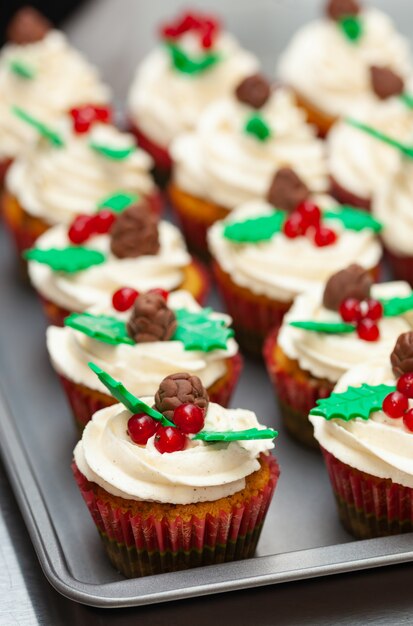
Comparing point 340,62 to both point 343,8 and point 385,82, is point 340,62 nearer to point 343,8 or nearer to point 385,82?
point 343,8

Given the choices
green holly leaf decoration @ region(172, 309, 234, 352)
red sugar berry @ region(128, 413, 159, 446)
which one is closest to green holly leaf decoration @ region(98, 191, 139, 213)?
green holly leaf decoration @ region(172, 309, 234, 352)

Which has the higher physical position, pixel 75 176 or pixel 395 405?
pixel 395 405

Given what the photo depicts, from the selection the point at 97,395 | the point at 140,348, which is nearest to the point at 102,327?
the point at 140,348

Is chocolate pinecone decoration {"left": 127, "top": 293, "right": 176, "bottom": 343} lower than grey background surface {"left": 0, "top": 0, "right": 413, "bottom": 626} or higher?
higher

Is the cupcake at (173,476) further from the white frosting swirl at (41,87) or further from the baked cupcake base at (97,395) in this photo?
the white frosting swirl at (41,87)

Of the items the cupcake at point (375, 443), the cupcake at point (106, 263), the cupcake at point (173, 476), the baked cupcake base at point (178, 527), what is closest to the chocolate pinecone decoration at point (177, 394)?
the cupcake at point (173, 476)

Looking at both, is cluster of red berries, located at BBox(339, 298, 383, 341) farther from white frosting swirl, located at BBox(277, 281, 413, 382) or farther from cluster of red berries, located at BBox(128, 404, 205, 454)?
cluster of red berries, located at BBox(128, 404, 205, 454)
